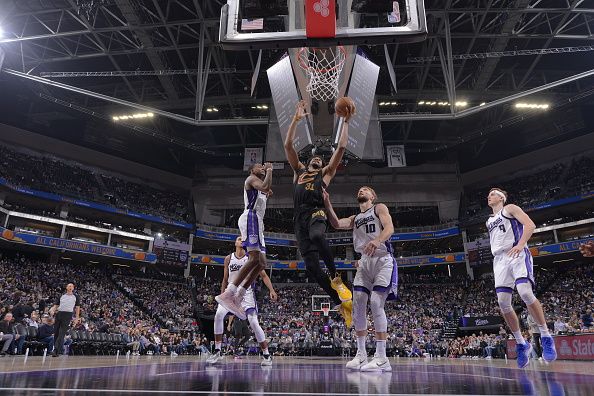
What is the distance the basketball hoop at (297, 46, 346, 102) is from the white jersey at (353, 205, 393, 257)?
6790 millimetres

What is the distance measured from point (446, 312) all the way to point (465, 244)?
6.89 metres

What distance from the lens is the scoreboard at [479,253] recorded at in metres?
29.6

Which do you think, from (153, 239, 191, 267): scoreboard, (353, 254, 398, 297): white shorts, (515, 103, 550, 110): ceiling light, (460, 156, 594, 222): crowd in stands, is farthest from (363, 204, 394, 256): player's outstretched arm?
(153, 239, 191, 267): scoreboard

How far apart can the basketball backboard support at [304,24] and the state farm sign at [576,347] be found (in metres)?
9.30

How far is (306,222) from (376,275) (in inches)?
42.3

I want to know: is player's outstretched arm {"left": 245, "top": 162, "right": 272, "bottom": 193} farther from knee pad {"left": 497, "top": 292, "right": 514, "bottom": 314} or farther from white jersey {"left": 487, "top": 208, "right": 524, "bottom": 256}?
knee pad {"left": 497, "top": 292, "right": 514, "bottom": 314}

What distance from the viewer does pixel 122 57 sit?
78.4ft

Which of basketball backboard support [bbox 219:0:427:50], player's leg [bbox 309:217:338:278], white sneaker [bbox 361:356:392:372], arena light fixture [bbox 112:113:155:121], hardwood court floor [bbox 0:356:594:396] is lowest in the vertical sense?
hardwood court floor [bbox 0:356:594:396]

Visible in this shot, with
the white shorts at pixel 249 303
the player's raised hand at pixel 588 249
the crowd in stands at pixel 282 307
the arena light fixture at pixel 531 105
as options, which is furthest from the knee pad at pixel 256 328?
the arena light fixture at pixel 531 105

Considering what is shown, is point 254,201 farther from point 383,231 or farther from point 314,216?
point 383,231

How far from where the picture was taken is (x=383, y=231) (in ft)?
15.8

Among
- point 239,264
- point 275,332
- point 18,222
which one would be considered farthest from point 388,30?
point 18,222

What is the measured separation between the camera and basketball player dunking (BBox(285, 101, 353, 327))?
482 cm

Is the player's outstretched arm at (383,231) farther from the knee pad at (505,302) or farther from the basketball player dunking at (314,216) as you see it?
the knee pad at (505,302)
